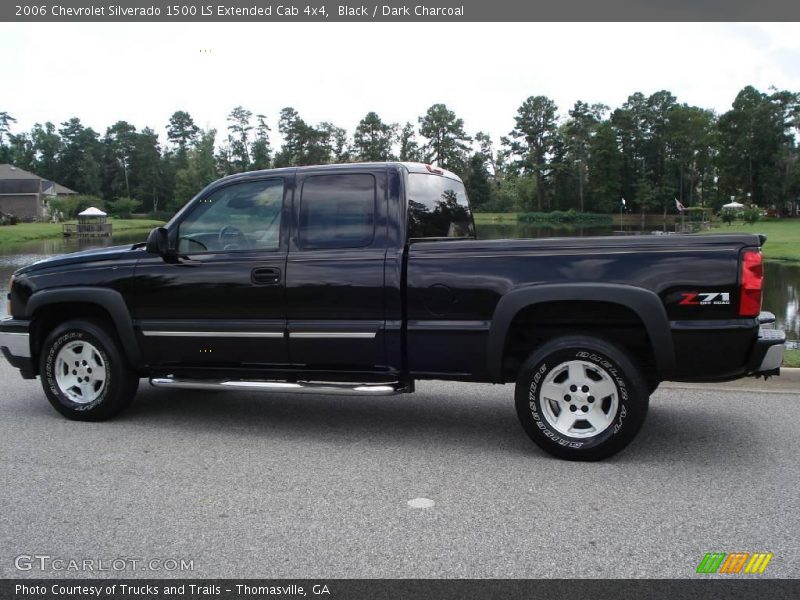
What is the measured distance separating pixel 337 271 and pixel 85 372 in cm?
230

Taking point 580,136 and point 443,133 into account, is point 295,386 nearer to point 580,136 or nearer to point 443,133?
point 443,133

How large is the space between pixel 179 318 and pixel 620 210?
97676 mm

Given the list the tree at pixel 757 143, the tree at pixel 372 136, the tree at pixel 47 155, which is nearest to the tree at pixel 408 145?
the tree at pixel 372 136

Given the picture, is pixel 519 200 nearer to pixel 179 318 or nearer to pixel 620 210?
pixel 620 210

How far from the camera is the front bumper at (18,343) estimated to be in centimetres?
586

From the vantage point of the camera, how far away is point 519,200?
100 meters

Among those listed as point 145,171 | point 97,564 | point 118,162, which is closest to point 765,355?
point 97,564

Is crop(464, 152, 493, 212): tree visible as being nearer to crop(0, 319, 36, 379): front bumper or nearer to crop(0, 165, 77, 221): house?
crop(0, 165, 77, 221): house

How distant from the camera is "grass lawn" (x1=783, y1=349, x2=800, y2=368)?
691 centimetres

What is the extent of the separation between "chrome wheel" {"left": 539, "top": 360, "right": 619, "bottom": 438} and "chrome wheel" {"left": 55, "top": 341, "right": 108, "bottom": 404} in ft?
11.3

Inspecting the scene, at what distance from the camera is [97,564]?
3275 millimetres

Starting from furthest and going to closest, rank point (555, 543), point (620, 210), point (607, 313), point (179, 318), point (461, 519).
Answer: point (620, 210)
point (179, 318)
point (607, 313)
point (461, 519)
point (555, 543)

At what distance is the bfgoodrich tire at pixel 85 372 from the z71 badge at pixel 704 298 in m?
4.10

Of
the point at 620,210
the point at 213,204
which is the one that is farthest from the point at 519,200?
the point at 213,204
